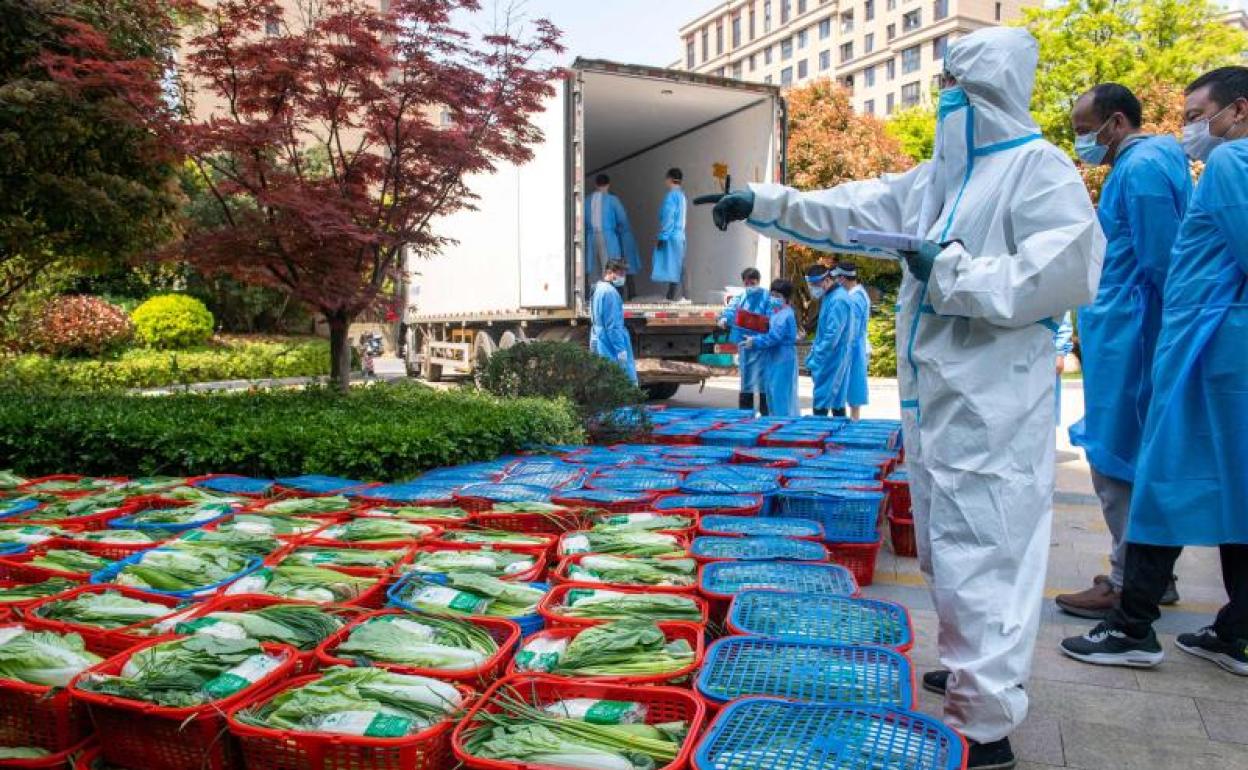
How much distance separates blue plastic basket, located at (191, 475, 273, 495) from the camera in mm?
4551

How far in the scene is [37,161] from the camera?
6484 mm

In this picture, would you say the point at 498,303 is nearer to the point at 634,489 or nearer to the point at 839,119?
the point at 634,489

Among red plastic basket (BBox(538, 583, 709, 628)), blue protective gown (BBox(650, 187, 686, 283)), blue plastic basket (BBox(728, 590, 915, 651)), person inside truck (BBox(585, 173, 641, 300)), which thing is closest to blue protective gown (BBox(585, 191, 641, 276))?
person inside truck (BBox(585, 173, 641, 300))

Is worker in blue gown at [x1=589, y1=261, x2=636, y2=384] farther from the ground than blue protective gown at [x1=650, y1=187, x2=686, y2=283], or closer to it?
closer to it

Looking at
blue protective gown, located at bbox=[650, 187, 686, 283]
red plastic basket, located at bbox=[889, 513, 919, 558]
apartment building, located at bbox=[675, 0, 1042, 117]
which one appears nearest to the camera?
red plastic basket, located at bbox=[889, 513, 919, 558]

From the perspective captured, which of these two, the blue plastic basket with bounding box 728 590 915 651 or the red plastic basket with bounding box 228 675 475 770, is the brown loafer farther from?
the red plastic basket with bounding box 228 675 475 770

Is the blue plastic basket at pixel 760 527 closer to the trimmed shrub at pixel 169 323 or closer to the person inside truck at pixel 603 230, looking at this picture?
the person inside truck at pixel 603 230

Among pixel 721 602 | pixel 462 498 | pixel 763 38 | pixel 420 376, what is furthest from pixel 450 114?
pixel 763 38

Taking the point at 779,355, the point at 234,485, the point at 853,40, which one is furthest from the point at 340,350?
the point at 853,40

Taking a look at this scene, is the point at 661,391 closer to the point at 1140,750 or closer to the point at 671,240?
the point at 671,240

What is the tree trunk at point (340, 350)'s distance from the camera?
724 centimetres

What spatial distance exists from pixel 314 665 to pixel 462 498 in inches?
72.5

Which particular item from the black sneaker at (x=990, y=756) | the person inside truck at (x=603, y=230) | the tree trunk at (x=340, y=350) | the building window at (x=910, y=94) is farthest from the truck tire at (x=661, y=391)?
the building window at (x=910, y=94)

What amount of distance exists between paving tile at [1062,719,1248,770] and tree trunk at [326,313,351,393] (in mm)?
6069
